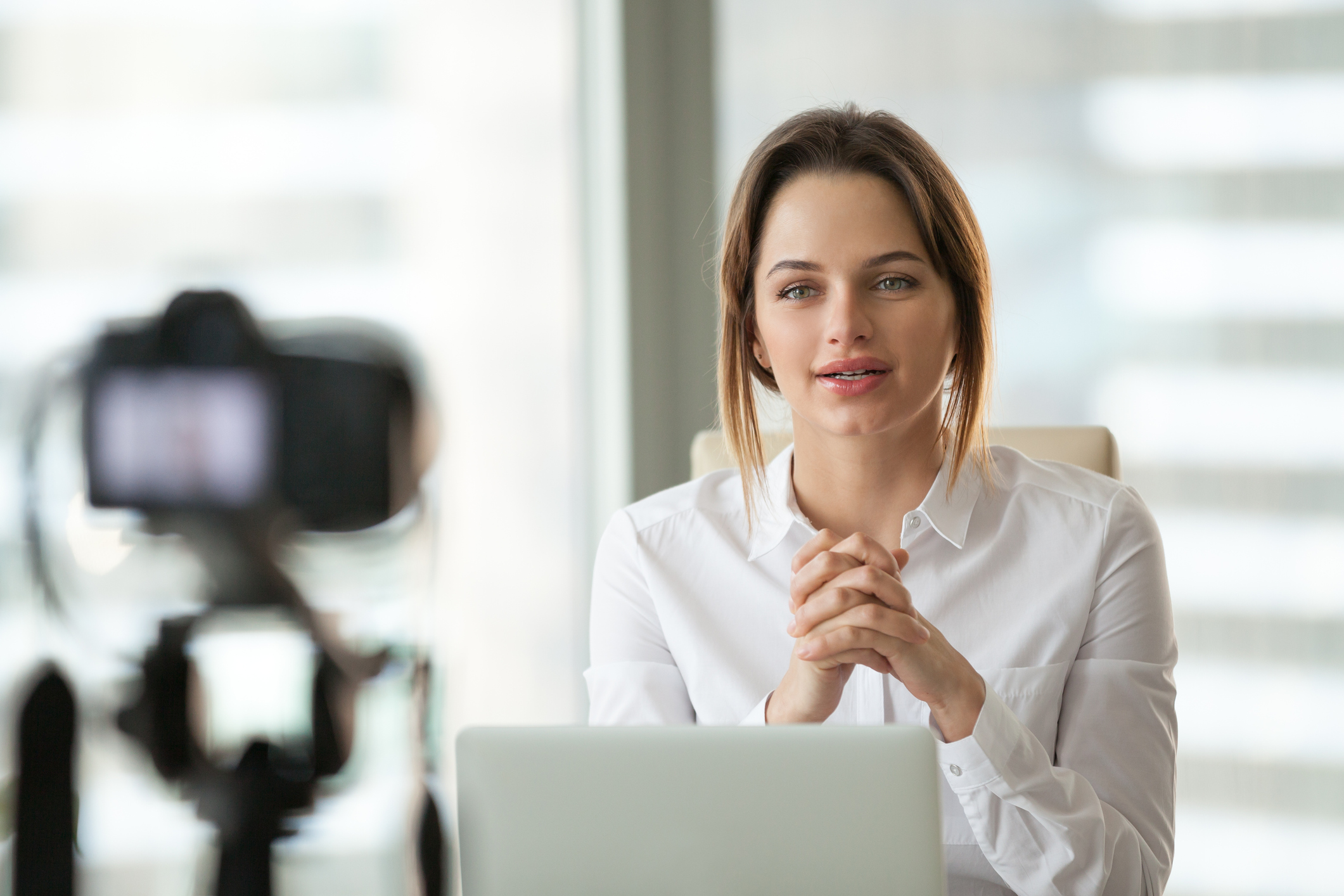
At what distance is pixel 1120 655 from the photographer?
4.33 ft

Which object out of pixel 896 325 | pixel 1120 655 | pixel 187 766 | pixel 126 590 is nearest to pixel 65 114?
pixel 126 590

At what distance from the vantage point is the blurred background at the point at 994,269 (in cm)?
216

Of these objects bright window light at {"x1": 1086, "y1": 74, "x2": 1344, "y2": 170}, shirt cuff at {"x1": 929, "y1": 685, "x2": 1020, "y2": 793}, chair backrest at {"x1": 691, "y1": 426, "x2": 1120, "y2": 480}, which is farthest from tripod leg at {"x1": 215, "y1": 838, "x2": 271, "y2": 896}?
bright window light at {"x1": 1086, "y1": 74, "x2": 1344, "y2": 170}

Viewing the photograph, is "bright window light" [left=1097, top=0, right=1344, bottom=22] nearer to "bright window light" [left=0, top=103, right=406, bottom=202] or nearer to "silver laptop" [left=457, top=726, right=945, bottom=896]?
"bright window light" [left=0, top=103, right=406, bottom=202]

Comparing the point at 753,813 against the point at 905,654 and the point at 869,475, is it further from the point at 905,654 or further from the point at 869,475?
the point at 869,475

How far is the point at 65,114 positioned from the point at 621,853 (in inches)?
42.6

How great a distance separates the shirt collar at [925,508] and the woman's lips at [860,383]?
0.16 metres

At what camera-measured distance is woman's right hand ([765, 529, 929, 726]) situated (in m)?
1.10

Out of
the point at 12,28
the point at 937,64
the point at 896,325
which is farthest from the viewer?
the point at 937,64

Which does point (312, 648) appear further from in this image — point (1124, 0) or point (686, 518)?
point (1124, 0)

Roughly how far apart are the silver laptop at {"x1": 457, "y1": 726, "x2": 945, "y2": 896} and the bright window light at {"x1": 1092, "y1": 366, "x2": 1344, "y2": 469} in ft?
6.79

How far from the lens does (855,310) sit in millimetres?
1340

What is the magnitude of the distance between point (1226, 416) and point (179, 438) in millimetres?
2324

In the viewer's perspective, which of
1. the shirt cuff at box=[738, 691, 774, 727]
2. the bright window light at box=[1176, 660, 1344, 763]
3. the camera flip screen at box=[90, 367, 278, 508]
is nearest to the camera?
the camera flip screen at box=[90, 367, 278, 508]
